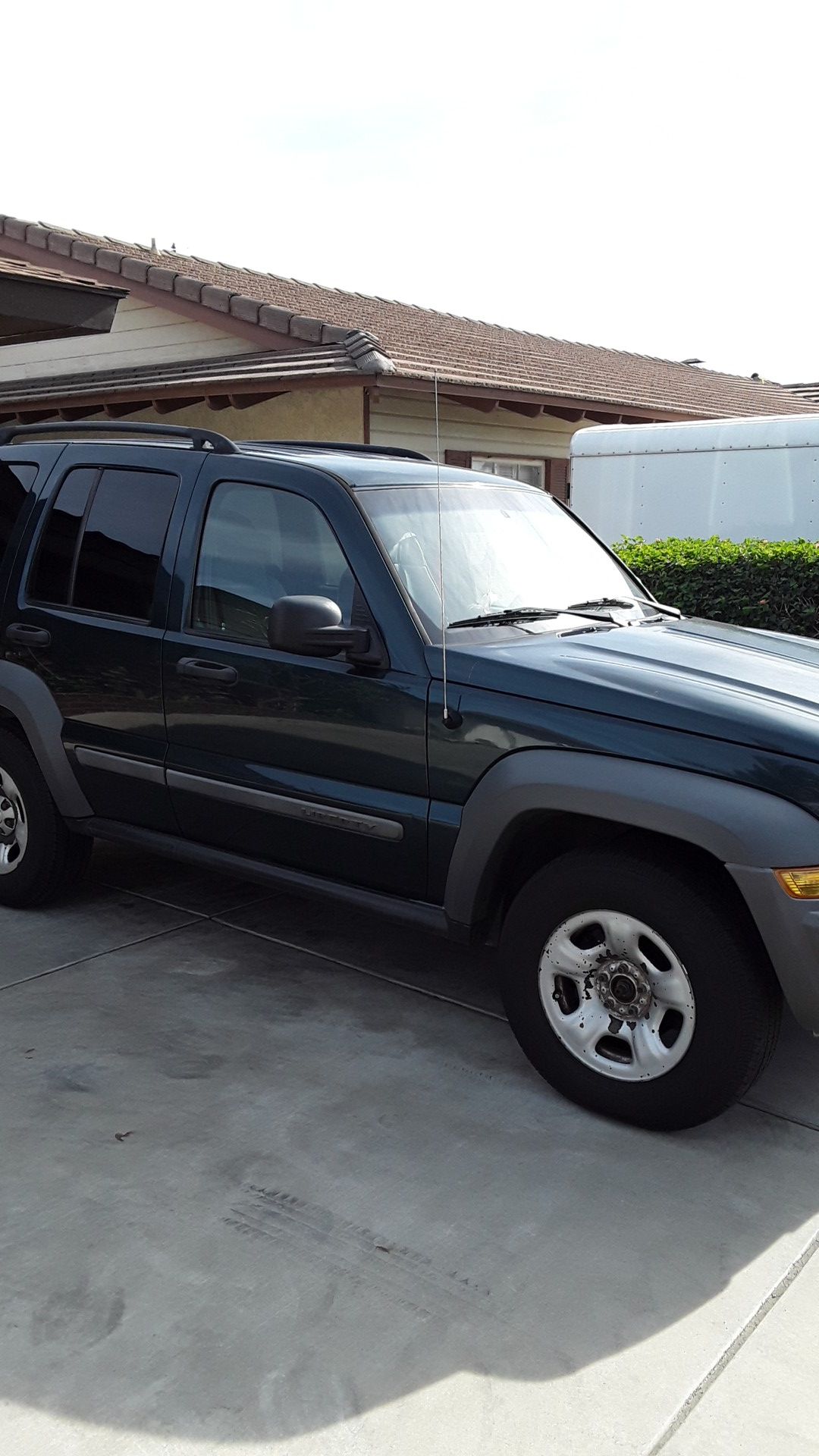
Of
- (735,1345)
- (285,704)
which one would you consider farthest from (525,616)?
(735,1345)

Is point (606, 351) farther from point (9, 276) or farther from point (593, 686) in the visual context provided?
point (593, 686)

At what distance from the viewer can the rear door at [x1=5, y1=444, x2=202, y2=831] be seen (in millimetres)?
4809

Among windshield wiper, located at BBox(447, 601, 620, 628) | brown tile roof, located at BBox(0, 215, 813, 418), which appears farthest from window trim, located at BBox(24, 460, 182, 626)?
brown tile roof, located at BBox(0, 215, 813, 418)

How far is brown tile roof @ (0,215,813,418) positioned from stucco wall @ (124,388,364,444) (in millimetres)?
699

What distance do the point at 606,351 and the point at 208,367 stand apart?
9730mm

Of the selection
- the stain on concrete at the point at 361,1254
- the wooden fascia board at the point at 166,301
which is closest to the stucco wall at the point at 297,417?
the wooden fascia board at the point at 166,301

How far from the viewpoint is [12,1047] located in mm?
4164

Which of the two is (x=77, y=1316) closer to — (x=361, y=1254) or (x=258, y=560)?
(x=361, y=1254)

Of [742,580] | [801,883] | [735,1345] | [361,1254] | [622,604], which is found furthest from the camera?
[742,580]

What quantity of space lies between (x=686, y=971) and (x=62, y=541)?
3.14m

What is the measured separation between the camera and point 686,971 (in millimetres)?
3521

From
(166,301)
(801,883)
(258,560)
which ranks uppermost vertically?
(166,301)

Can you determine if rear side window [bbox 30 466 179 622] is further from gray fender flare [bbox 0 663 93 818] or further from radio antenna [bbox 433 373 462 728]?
radio antenna [bbox 433 373 462 728]

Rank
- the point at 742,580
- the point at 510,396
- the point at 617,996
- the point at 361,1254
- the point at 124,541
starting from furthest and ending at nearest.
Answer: the point at 510,396, the point at 742,580, the point at 124,541, the point at 617,996, the point at 361,1254
